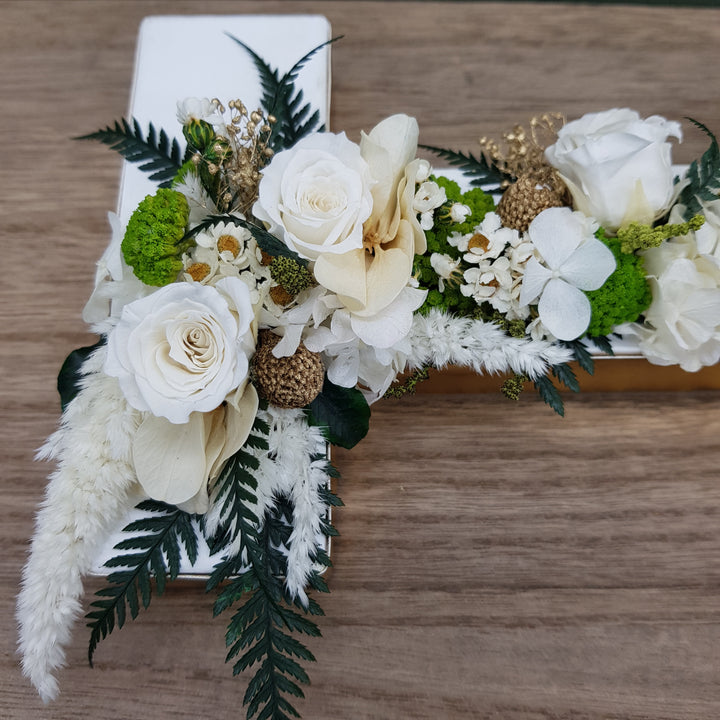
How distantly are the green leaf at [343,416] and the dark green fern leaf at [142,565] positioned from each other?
6.2 inches

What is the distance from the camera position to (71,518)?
1.63ft

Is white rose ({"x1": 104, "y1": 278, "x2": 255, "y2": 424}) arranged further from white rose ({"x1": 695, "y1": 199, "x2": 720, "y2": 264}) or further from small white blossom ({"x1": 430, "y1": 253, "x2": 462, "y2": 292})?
white rose ({"x1": 695, "y1": 199, "x2": 720, "y2": 264})

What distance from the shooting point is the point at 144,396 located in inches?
17.5

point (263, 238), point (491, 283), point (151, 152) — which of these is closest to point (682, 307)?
point (491, 283)

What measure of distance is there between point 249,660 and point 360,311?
1.02 ft

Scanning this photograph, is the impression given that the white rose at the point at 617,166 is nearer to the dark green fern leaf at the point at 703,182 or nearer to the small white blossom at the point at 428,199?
the dark green fern leaf at the point at 703,182

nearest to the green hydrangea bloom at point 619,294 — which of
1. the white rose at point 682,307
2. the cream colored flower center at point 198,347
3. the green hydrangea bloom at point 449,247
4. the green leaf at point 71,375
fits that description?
the white rose at point 682,307

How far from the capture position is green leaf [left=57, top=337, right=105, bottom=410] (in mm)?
602

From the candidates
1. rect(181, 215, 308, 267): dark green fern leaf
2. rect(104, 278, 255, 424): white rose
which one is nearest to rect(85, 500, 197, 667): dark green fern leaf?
rect(104, 278, 255, 424): white rose

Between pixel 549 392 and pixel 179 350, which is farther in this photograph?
pixel 549 392

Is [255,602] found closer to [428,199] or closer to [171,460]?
[171,460]

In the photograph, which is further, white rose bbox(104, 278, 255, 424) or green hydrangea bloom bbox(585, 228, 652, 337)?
green hydrangea bloom bbox(585, 228, 652, 337)

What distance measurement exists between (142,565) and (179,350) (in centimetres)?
21

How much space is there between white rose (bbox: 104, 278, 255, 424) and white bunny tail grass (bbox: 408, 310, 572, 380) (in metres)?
0.18
